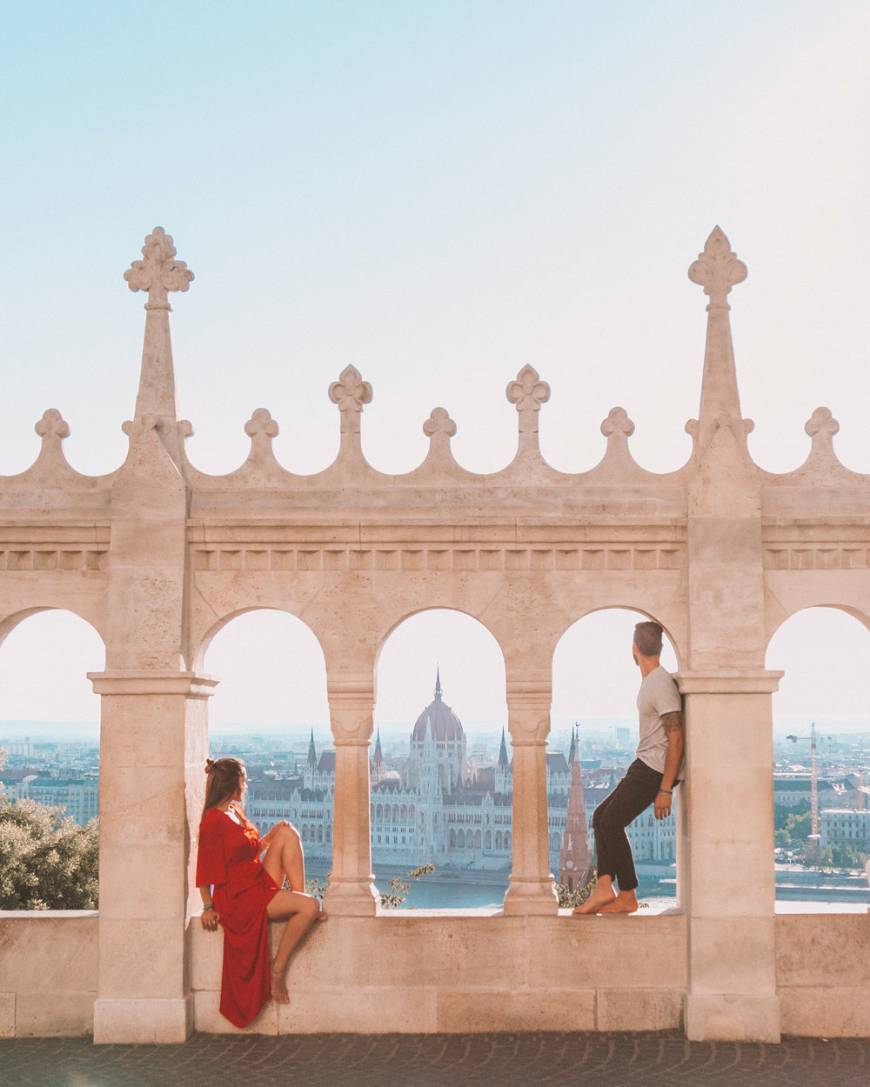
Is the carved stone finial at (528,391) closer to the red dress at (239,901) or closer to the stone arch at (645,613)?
the stone arch at (645,613)

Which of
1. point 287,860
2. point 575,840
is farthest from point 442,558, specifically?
point 575,840

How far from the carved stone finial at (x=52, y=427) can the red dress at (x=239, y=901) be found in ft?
9.41

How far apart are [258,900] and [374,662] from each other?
174cm

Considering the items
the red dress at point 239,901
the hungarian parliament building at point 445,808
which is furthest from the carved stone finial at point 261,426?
the hungarian parliament building at point 445,808

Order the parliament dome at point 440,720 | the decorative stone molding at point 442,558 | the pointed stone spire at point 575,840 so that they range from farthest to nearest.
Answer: the parliament dome at point 440,720 < the pointed stone spire at point 575,840 < the decorative stone molding at point 442,558

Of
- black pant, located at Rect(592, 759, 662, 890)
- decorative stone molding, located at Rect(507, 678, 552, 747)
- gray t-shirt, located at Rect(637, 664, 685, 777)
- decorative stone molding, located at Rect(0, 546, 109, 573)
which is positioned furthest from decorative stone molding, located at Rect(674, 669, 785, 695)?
decorative stone molding, located at Rect(0, 546, 109, 573)

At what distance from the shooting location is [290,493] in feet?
29.9

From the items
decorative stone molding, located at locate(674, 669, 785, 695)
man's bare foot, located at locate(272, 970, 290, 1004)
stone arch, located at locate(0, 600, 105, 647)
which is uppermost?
stone arch, located at locate(0, 600, 105, 647)

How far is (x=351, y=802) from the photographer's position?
888cm

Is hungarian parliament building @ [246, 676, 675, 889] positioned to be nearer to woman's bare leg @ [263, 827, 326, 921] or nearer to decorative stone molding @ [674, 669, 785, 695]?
decorative stone molding @ [674, 669, 785, 695]

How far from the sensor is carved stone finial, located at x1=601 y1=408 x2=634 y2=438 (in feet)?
29.9

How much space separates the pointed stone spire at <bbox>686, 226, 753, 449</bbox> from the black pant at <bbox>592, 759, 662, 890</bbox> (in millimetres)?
2309

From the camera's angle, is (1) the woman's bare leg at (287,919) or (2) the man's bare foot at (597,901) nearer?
(1) the woman's bare leg at (287,919)

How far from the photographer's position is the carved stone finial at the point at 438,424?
9133 millimetres
